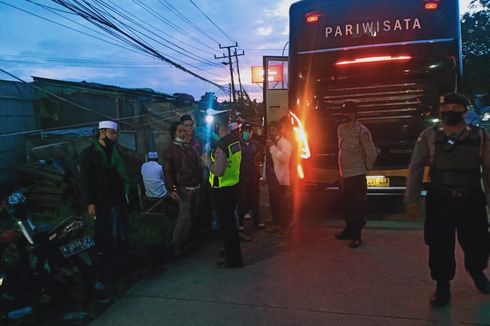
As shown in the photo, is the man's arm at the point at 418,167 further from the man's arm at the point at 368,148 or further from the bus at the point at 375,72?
the bus at the point at 375,72

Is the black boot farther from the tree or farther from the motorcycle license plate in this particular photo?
the tree

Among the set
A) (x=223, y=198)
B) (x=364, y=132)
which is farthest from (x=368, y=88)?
(x=223, y=198)

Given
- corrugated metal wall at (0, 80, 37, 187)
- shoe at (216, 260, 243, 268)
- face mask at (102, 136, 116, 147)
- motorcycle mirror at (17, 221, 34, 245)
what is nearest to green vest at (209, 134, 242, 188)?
shoe at (216, 260, 243, 268)

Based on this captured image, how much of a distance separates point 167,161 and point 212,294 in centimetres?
193

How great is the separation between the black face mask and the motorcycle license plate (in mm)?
3364

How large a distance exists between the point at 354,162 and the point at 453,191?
6.38 ft

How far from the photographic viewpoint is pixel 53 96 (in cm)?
1243

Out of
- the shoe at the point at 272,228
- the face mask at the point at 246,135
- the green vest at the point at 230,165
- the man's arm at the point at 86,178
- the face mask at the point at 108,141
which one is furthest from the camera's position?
the face mask at the point at 246,135

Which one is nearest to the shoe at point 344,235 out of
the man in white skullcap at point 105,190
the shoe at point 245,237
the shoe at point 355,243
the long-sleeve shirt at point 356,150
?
the shoe at point 355,243

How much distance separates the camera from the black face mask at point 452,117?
11.8 ft

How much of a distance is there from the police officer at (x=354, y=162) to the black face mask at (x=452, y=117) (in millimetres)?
1830

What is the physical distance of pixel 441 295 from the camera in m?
3.67

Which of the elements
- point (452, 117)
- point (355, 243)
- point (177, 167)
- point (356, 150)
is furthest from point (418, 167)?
point (177, 167)

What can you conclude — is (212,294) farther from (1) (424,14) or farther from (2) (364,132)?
(1) (424,14)
